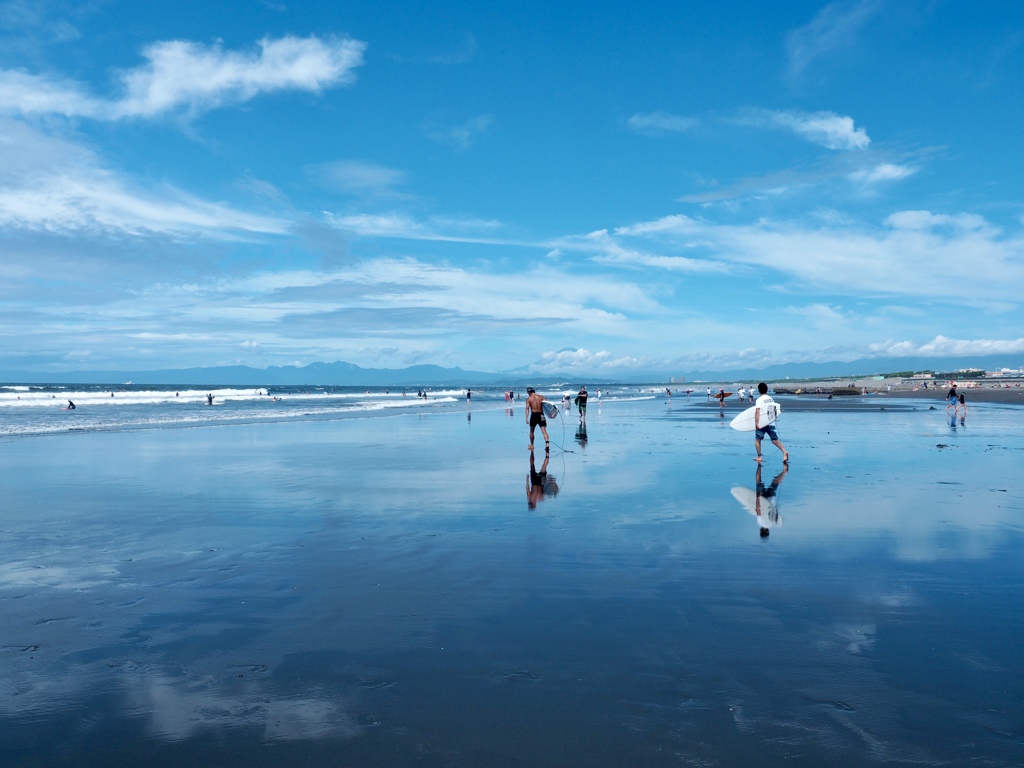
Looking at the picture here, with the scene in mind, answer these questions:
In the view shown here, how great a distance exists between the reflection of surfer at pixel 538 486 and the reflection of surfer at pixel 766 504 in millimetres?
3642

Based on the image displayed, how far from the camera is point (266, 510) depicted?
40.0 feet

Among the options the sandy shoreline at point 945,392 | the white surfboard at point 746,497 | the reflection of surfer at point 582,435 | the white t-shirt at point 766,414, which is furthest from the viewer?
the sandy shoreline at point 945,392

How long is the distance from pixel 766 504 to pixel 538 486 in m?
4.47

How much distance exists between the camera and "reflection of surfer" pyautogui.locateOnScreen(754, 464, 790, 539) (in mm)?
10617

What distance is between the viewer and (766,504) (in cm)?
1219

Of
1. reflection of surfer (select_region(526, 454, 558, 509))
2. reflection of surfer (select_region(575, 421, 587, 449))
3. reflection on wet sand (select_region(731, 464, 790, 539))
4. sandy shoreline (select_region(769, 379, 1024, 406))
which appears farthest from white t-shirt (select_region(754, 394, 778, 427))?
sandy shoreline (select_region(769, 379, 1024, 406))

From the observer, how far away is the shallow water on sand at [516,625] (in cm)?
447

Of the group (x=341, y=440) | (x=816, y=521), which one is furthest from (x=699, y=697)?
(x=341, y=440)

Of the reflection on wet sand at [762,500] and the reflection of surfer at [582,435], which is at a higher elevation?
the reflection of surfer at [582,435]

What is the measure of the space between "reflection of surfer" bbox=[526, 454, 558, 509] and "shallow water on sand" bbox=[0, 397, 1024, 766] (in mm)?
129

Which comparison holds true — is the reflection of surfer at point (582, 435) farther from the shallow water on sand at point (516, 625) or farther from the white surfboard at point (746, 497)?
the shallow water on sand at point (516, 625)

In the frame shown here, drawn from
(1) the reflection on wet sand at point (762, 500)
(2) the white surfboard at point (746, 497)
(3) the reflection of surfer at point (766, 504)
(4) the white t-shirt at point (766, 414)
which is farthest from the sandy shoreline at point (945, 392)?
(2) the white surfboard at point (746, 497)

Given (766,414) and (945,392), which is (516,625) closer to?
(766,414)

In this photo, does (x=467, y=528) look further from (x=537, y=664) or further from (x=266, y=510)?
(x=537, y=664)
